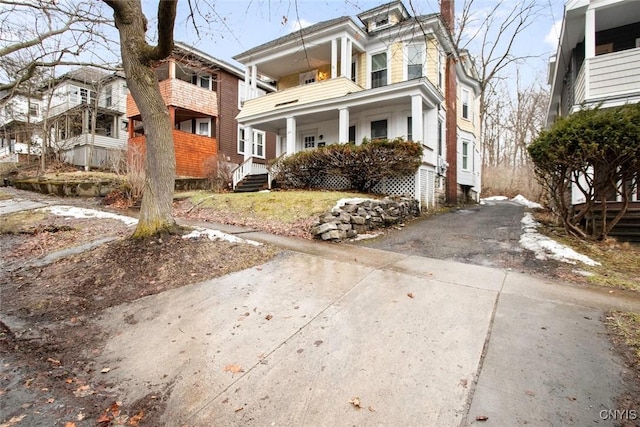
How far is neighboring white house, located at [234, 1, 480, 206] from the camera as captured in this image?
40.5ft

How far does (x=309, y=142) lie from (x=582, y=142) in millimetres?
12511

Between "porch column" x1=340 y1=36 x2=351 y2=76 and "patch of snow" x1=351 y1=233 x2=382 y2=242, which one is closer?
"patch of snow" x1=351 y1=233 x2=382 y2=242

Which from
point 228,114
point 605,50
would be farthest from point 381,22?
point 228,114

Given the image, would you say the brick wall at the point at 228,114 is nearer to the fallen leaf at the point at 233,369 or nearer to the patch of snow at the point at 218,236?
the patch of snow at the point at 218,236

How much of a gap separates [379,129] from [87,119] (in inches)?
765

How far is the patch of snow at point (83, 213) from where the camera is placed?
8.51m

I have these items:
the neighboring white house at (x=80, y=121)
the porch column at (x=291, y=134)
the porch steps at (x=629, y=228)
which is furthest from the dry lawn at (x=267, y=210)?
the neighboring white house at (x=80, y=121)

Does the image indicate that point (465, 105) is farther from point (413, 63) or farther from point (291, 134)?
point (291, 134)

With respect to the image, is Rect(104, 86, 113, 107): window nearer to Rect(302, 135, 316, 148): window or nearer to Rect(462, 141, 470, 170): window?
Rect(302, 135, 316, 148): window

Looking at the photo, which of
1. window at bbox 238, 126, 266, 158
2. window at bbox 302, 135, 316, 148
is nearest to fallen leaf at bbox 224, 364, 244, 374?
window at bbox 302, 135, 316, 148

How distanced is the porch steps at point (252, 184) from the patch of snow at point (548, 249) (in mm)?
9980

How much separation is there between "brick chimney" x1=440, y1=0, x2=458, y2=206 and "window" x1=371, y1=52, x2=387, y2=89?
3.14m

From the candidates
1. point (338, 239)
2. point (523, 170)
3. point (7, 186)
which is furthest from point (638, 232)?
point (7, 186)

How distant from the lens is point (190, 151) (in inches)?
711
